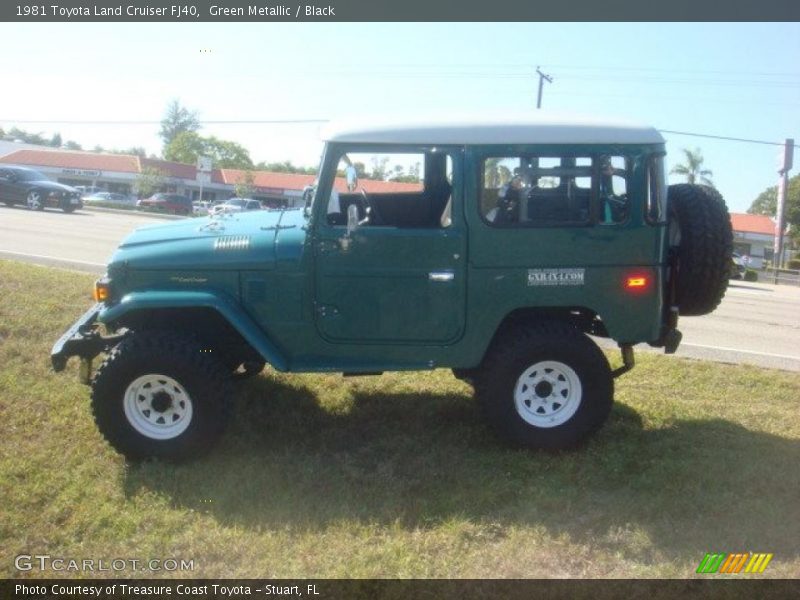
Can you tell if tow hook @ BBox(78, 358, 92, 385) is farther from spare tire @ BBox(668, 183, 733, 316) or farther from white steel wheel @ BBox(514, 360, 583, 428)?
spare tire @ BBox(668, 183, 733, 316)

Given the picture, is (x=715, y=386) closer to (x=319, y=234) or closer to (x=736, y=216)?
(x=319, y=234)

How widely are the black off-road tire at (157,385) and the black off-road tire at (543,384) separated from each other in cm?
180

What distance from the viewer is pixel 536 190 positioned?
5.13 m

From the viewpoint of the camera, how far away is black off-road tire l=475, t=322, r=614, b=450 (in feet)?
16.7

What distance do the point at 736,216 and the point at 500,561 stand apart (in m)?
62.8

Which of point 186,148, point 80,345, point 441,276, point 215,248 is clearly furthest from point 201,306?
point 186,148

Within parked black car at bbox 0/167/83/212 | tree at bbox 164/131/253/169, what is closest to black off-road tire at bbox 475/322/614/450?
parked black car at bbox 0/167/83/212

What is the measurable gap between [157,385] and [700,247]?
3.76m

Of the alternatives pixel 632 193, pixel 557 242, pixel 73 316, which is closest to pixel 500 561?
pixel 557 242

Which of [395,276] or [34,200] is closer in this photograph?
[395,276]

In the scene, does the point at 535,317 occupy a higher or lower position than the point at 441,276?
lower

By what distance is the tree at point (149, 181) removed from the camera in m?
50.0

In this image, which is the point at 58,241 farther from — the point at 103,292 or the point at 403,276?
the point at 403,276

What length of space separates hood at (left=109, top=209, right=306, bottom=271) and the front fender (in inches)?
8.0
